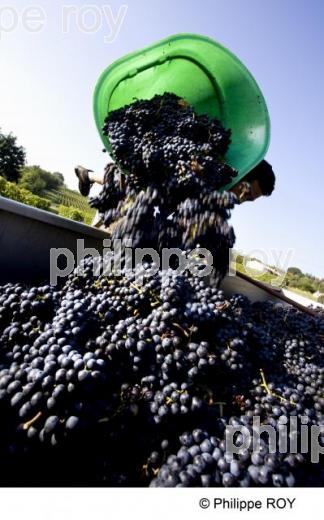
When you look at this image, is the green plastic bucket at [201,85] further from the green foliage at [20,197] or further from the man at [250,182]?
the green foliage at [20,197]

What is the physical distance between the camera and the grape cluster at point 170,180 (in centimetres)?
141

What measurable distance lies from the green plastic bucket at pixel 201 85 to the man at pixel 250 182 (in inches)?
13.7

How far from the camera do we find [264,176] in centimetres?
264

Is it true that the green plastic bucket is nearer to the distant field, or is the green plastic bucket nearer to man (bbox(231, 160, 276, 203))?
man (bbox(231, 160, 276, 203))

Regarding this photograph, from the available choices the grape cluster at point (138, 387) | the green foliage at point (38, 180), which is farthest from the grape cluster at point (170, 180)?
the green foliage at point (38, 180)

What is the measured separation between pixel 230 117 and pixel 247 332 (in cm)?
165

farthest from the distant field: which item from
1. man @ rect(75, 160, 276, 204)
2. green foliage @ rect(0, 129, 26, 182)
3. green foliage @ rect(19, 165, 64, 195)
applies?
man @ rect(75, 160, 276, 204)

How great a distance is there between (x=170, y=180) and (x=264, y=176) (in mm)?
1473

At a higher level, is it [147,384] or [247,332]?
[247,332]

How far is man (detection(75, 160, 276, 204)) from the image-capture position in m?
2.33

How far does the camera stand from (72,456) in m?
0.81
